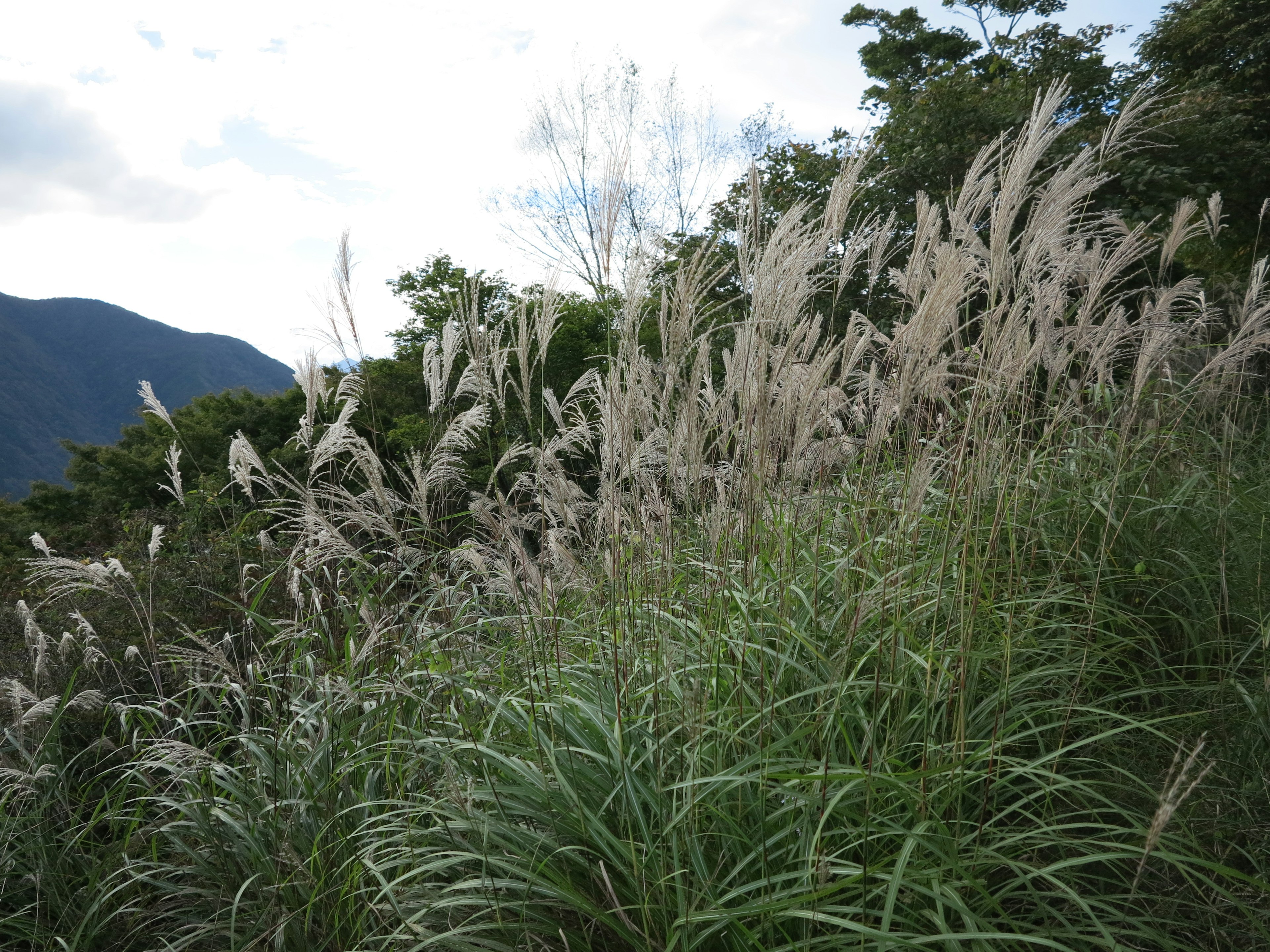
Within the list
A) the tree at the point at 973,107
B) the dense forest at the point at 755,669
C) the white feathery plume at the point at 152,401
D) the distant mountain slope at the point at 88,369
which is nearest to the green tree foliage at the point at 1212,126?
the tree at the point at 973,107

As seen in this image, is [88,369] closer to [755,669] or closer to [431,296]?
[431,296]

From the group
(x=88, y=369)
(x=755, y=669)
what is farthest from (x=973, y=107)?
(x=88, y=369)

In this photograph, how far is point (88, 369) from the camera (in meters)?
45.6

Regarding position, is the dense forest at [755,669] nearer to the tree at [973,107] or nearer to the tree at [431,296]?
the tree at [973,107]

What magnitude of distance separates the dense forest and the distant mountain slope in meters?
34.6

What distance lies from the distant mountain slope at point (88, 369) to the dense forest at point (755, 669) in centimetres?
3457

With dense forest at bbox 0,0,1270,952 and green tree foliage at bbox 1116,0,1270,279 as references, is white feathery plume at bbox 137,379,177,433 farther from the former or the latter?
green tree foliage at bbox 1116,0,1270,279

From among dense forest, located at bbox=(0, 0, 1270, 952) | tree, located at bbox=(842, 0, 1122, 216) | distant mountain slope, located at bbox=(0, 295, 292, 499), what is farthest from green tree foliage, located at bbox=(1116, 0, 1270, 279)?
distant mountain slope, located at bbox=(0, 295, 292, 499)

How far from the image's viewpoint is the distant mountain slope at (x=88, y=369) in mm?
35438

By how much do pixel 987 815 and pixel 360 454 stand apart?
2.00 metres

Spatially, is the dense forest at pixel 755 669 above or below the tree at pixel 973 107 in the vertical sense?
below

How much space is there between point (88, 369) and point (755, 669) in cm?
5657

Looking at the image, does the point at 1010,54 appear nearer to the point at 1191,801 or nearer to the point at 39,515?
the point at 1191,801

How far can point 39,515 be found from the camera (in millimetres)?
11180
